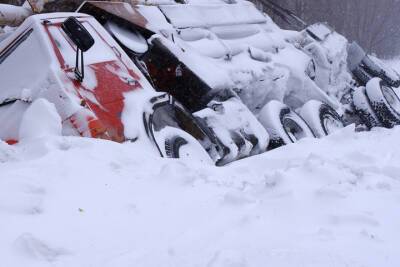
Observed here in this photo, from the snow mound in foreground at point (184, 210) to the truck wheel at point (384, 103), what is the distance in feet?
11.0

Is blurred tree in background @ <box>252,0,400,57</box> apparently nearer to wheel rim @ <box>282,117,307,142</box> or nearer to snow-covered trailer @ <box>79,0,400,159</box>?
snow-covered trailer @ <box>79,0,400,159</box>

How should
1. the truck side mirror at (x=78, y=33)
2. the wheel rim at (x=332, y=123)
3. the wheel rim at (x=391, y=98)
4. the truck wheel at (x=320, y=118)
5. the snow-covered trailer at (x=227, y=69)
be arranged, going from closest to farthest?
the truck side mirror at (x=78, y=33), the snow-covered trailer at (x=227, y=69), the truck wheel at (x=320, y=118), the wheel rim at (x=332, y=123), the wheel rim at (x=391, y=98)

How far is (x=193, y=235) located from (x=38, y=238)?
0.76m

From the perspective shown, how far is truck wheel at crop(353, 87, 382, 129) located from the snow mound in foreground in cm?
349

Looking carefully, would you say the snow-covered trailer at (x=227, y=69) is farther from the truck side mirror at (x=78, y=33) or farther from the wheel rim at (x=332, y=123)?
the truck side mirror at (x=78, y=33)

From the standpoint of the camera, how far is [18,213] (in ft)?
8.16

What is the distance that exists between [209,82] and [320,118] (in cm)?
185

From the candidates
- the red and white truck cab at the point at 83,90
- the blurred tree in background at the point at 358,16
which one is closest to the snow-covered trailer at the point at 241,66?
the red and white truck cab at the point at 83,90

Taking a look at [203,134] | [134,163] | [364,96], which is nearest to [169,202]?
[134,163]

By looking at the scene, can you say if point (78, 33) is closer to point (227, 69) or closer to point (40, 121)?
point (40, 121)

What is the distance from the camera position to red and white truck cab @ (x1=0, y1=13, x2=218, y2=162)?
3.81m

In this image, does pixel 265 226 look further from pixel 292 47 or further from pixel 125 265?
pixel 292 47

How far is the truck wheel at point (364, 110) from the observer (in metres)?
7.12

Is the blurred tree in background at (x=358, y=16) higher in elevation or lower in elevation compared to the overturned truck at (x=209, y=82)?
lower
